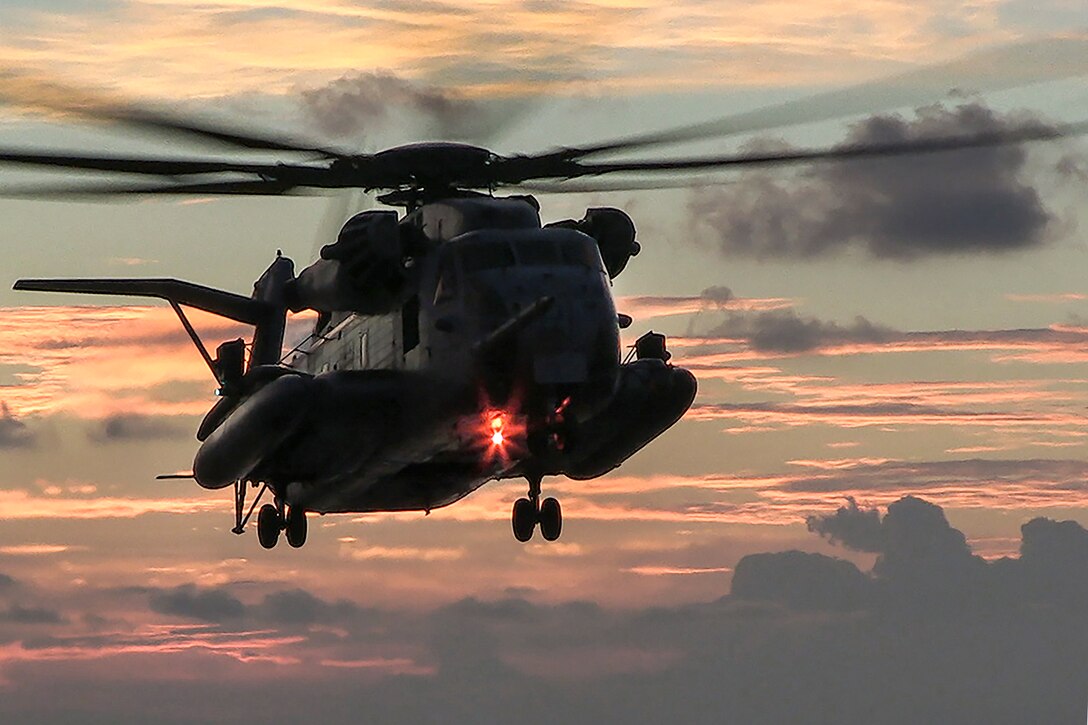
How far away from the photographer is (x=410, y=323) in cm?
4294

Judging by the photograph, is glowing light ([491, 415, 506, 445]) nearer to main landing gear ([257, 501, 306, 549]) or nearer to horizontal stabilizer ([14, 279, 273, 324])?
main landing gear ([257, 501, 306, 549])

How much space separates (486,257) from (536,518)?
264 inches

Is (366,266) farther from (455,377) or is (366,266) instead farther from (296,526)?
(296,526)

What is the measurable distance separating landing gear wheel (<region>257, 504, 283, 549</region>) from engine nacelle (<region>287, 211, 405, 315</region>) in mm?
6685

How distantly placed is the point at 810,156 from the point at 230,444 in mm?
12749

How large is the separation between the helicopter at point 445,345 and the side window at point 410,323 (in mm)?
42

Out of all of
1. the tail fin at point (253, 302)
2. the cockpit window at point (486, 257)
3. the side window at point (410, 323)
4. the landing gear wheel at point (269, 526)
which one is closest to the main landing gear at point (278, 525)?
the landing gear wheel at point (269, 526)

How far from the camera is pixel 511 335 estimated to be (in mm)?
40188

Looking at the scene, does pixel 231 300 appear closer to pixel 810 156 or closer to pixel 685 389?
pixel 685 389

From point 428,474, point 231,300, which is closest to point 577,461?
point 428,474

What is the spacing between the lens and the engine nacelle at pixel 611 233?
4531 centimetres

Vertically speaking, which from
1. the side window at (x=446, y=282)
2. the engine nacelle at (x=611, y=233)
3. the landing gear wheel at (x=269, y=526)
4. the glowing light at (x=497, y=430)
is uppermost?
the engine nacelle at (x=611, y=233)

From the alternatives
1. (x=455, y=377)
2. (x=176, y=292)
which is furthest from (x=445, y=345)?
(x=176, y=292)

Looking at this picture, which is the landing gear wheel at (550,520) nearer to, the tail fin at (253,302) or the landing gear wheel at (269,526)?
the landing gear wheel at (269,526)
